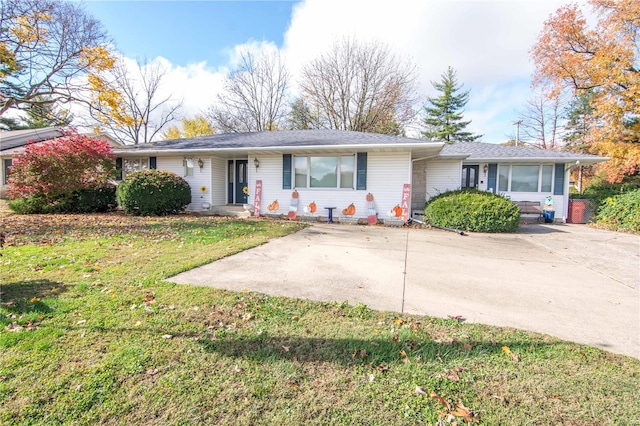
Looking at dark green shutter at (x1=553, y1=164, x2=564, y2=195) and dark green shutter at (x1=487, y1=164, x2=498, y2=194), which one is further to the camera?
dark green shutter at (x1=487, y1=164, x2=498, y2=194)

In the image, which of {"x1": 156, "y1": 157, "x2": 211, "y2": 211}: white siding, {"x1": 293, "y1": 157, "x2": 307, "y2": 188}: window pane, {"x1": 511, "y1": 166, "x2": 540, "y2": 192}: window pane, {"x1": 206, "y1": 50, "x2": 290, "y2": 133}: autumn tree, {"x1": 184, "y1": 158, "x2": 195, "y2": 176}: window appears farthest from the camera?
{"x1": 206, "y1": 50, "x2": 290, "y2": 133}: autumn tree

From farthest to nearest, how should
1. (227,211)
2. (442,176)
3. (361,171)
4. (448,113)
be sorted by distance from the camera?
(448,113) → (442,176) → (227,211) → (361,171)

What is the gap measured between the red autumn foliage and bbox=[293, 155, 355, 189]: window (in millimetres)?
7686

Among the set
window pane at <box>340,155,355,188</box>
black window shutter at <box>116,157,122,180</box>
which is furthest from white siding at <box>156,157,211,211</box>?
window pane at <box>340,155,355,188</box>

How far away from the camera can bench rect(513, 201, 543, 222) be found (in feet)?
40.1

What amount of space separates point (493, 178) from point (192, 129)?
88.6ft

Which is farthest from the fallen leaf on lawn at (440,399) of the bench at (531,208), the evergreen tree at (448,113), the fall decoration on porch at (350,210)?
the evergreen tree at (448,113)

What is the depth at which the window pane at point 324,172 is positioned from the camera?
427 inches

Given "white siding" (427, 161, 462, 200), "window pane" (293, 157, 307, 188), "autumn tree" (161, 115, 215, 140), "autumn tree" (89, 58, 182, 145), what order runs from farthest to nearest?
"autumn tree" (161, 115, 215, 140)
"autumn tree" (89, 58, 182, 145)
"white siding" (427, 161, 462, 200)
"window pane" (293, 157, 307, 188)

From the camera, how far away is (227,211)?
1168 centimetres

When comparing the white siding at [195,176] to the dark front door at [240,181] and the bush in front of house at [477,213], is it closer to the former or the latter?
the dark front door at [240,181]

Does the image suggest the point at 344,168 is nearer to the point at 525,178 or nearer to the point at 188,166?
the point at 188,166

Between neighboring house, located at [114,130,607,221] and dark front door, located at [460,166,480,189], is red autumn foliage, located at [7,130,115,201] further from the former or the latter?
dark front door, located at [460,166,480,189]

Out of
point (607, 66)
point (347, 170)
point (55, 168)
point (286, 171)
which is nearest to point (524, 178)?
point (607, 66)
